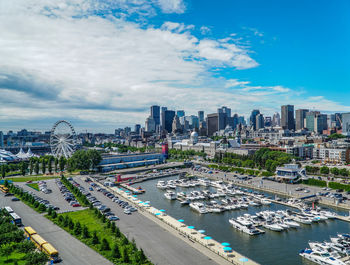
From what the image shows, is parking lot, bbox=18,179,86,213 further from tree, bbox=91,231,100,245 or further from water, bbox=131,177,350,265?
water, bbox=131,177,350,265

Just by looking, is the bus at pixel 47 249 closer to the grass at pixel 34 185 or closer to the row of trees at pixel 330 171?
the grass at pixel 34 185

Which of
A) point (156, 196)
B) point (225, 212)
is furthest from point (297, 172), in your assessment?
point (156, 196)

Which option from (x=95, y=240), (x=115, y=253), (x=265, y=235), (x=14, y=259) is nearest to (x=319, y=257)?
(x=265, y=235)

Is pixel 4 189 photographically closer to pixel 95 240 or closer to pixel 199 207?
pixel 95 240

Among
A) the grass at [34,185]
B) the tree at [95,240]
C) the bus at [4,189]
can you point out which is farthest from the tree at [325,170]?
the bus at [4,189]

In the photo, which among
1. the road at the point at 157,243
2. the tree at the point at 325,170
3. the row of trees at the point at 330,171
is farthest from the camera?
the tree at the point at 325,170

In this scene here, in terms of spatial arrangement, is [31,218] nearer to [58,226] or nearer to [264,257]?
[58,226]
